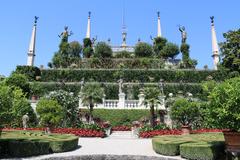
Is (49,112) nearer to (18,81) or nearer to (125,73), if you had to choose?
(18,81)

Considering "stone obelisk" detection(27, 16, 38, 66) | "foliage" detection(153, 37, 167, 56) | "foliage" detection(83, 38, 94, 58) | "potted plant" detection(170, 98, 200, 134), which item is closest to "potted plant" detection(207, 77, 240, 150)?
"potted plant" detection(170, 98, 200, 134)

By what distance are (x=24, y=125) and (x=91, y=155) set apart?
517 inches

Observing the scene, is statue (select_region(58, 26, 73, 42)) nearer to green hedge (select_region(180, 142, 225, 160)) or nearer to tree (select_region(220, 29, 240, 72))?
tree (select_region(220, 29, 240, 72))

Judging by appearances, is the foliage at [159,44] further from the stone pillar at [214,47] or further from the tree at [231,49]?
the tree at [231,49]

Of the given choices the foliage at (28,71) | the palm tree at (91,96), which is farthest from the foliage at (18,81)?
the foliage at (28,71)

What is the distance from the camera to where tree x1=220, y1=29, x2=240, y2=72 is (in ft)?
138

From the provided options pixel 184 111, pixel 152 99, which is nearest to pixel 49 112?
pixel 152 99

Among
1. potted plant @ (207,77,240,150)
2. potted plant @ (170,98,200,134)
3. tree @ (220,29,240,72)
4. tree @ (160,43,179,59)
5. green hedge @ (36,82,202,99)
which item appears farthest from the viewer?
tree @ (160,43,179,59)

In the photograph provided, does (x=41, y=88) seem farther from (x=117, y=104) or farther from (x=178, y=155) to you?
(x=178, y=155)

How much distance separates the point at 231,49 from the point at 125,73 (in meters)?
15.6

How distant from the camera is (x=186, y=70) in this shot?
4438 cm

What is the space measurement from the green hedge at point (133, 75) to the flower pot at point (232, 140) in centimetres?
3107

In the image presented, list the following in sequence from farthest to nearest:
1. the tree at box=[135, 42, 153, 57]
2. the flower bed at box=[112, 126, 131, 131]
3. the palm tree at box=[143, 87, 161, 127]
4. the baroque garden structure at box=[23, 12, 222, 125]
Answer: the tree at box=[135, 42, 153, 57] < the baroque garden structure at box=[23, 12, 222, 125] < the flower bed at box=[112, 126, 131, 131] < the palm tree at box=[143, 87, 161, 127]

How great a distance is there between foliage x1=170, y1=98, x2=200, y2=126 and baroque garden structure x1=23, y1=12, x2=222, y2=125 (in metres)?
3.79
